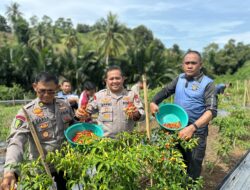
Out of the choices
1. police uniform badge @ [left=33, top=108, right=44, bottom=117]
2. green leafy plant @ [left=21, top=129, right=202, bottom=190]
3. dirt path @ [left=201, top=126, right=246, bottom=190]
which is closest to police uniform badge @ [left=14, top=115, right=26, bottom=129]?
police uniform badge @ [left=33, top=108, right=44, bottom=117]

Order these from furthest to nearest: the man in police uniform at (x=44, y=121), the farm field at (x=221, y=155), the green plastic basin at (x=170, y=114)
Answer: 1. the farm field at (x=221, y=155)
2. the green plastic basin at (x=170, y=114)
3. the man in police uniform at (x=44, y=121)

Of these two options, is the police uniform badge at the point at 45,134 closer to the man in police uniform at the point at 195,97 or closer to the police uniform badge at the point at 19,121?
the police uniform badge at the point at 19,121

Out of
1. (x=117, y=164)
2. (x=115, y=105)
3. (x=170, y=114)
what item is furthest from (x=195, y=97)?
(x=117, y=164)

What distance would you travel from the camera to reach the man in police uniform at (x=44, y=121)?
87.5 inches

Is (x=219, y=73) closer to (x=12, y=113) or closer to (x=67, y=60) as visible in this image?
(x=67, y=60)

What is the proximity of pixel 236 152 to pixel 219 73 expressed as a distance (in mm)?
35936

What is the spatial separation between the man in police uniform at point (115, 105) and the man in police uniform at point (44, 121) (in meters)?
0.42

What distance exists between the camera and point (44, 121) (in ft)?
7.79

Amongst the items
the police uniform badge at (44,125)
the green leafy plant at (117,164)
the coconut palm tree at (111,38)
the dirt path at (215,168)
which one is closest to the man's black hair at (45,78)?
the police uniform badge at (44,125)

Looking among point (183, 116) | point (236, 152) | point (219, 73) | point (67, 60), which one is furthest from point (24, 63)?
point (219, 73)

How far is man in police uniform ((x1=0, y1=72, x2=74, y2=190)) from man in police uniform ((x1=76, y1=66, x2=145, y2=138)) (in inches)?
16.4

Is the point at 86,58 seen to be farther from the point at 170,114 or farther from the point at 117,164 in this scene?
the point at 117,164

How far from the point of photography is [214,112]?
9.11 feet

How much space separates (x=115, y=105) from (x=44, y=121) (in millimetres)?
735
